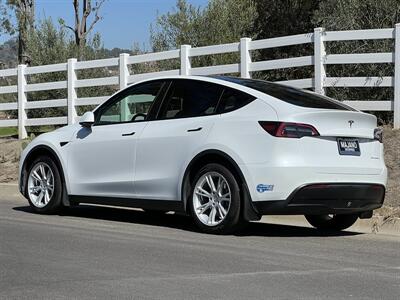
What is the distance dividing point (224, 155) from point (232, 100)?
2.24 ft

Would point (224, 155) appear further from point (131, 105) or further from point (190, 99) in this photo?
point (131, 105)

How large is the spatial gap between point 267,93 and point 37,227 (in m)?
3.33

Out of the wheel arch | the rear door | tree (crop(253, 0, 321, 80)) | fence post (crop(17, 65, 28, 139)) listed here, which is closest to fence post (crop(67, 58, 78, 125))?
fence post (crop(17, 65, 28, 139))

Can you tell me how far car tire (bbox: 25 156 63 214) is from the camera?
9.35 metres

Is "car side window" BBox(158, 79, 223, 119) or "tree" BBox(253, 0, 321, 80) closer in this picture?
"car side window" BBox(158, 79, 223, 119)

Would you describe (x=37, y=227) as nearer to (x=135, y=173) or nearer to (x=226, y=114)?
(x=135, y=173)

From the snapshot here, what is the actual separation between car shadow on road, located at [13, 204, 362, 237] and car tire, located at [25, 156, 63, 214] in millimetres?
325

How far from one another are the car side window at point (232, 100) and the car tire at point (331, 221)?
1.88 metres

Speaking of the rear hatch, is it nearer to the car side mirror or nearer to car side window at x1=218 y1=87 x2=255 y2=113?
car side window at x1=218 y1=87 x2=255 y2=113

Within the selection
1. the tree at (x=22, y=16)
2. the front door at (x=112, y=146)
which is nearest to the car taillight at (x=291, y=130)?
the front door at (x=112, y=146)

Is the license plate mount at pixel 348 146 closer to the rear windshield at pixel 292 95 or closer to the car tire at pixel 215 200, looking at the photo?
the rear windshield at pixel 292 95

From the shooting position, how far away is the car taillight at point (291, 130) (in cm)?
720

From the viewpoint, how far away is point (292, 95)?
7926mm

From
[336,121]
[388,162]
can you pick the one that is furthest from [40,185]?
[388,162]
